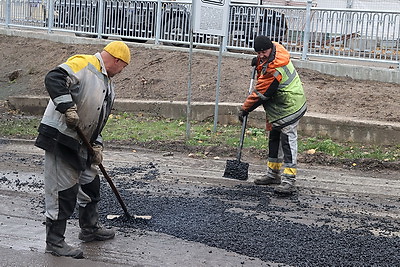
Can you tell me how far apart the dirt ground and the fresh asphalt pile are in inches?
170

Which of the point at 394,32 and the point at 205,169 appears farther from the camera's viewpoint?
the point at 394,32

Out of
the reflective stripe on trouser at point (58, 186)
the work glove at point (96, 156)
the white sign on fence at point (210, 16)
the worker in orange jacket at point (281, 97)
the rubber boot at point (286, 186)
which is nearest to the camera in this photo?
the reflective stripe on trouser at point (58, 186)

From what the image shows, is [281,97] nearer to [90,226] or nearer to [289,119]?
[289,119]

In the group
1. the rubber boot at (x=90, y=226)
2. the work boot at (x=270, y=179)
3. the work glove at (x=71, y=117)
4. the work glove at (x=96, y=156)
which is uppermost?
the work glove at (x=71, y=117)

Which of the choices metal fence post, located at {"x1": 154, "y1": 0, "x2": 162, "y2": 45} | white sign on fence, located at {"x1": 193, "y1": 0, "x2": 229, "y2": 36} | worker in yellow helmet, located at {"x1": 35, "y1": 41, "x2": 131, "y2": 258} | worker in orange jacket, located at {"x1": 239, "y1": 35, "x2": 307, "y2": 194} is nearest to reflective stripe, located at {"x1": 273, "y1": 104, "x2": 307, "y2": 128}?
worker in orange jacket, located at {"x1": 239, "y1": 35, "x2": 307, "y2": 194}

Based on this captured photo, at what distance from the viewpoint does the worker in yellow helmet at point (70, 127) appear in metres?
5.10

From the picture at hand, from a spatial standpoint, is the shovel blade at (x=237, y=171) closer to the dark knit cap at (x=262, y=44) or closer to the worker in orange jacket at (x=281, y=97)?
the worker in orange jacket at (x=281, y=97)

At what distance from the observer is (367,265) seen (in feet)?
17.0

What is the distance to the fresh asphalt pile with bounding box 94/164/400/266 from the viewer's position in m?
5.45

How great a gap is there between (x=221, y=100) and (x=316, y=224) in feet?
20.5

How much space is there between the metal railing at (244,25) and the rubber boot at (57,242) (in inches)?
368

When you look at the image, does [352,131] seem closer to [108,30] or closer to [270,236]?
[270,236]

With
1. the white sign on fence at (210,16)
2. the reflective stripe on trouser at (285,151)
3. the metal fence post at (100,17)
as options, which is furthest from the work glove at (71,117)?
the metal fence post at (100,17)

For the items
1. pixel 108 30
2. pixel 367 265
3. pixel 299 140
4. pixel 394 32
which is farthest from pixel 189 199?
pixel 108 30
